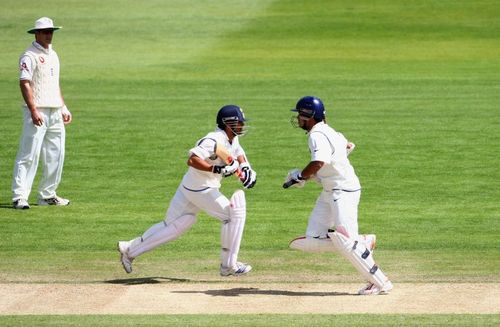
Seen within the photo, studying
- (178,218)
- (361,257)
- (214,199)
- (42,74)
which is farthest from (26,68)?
(361,257)

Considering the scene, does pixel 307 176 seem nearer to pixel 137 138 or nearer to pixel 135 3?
pixel 137 138

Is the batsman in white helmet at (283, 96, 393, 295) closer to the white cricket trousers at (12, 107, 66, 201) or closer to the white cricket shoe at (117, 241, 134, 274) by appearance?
the white cricket shoe at (117, 241, 134, 274)

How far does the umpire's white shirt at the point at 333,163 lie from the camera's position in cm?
1085

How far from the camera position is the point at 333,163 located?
35.8 ft

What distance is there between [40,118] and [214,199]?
12.8 feet

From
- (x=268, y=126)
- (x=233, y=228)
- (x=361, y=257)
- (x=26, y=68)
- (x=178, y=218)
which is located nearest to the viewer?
(x=361, y=257)

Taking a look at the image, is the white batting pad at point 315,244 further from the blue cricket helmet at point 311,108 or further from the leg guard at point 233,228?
the blue cricket helmet at point 311,108

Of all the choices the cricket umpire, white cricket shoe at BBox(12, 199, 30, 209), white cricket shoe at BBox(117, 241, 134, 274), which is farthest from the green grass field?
the cricket umpire

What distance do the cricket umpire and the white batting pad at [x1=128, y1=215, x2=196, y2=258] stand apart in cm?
343

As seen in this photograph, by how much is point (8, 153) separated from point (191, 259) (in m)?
6.74

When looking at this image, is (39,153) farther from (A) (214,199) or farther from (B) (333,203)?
(B) (333,203)

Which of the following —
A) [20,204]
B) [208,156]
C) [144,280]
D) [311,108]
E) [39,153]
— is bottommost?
[20,204]

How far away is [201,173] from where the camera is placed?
37.3ft

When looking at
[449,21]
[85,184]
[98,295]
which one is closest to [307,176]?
[98,295]
